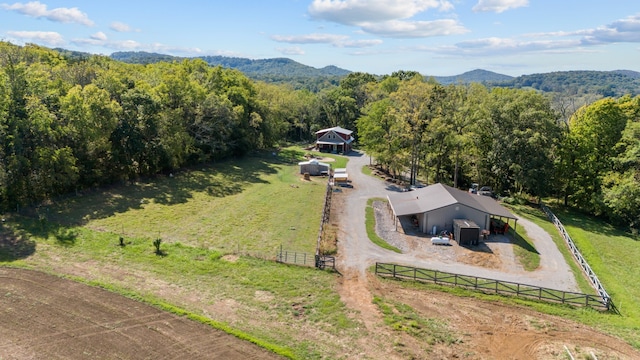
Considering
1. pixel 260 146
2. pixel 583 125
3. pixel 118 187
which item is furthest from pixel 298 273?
pixel 260 146

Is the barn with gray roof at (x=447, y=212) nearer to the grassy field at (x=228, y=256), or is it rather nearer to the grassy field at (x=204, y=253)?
the grassy field at (x=228, y=256)

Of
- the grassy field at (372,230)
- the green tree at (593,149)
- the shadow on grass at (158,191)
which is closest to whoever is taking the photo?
the grassy field at (372,230)

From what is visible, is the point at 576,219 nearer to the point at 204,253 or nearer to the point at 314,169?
the point at 314,169

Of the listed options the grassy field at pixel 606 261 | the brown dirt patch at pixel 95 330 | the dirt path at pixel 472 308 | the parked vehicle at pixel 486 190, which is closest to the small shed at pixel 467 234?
the dirt path at pixel 472 308

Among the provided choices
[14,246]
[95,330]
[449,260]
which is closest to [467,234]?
[449,260]

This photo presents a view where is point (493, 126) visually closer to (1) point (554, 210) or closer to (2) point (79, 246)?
(1) point (554, 210)

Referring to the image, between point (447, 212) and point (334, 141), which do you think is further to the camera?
point (334, 141)
